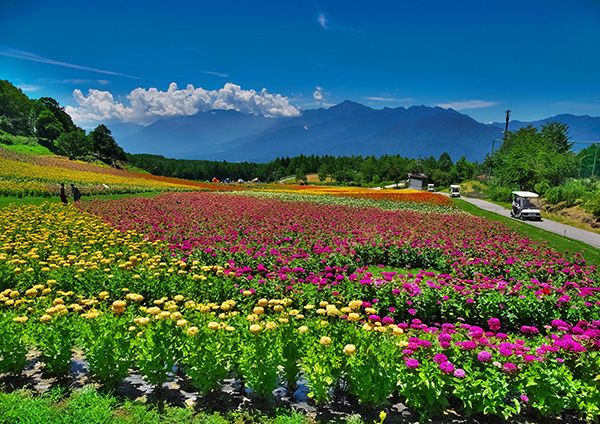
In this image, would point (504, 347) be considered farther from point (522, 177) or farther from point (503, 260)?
point (522, 177)

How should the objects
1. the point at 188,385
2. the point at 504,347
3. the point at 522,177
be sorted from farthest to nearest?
the point at 522,177 → the point at 188,385 → the point at 504,347

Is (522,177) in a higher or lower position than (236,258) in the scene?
higher

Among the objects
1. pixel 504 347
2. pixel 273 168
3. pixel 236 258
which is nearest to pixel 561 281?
pixel 504 347

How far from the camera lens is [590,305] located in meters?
6.07

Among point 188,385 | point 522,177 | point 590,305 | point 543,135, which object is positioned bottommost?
point 188,385

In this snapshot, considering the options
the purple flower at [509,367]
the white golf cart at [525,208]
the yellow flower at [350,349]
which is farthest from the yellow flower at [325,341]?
the white golf cart at [525,208]

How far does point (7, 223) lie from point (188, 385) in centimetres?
1214

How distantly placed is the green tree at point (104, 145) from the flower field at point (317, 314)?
248ft

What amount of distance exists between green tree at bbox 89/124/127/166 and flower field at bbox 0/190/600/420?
75.7 m

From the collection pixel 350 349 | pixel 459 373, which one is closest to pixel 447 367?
pixel 459 373

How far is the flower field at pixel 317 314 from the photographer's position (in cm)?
363

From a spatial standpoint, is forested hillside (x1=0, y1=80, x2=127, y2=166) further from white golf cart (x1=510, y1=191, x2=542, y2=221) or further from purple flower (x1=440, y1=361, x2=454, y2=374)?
purple flower (x1=440, y1=361, x2=454, y2=374)

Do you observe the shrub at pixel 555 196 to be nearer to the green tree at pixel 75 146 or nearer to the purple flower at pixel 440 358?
the purple flower at pixel 440 358

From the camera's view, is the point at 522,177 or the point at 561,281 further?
the point at 522,177
